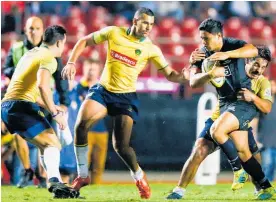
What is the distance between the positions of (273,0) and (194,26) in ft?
7.09

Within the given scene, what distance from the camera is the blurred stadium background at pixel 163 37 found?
16.3m

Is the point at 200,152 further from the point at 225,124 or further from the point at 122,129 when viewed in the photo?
the point at 122,129

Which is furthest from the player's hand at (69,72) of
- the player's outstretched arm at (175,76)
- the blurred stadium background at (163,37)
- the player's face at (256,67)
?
the blurred stadium background at (163,37)

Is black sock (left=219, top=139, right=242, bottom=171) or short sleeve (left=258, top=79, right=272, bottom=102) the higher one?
short sleeve (left=258, top=79, right=272, bottom=102)

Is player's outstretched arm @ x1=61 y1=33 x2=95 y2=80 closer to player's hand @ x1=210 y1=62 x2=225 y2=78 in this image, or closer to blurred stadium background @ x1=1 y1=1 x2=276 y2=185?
player's hand @ x1=210 y1=62 x2=225 y2=78

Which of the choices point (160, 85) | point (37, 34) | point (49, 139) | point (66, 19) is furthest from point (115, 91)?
point (66, 19)

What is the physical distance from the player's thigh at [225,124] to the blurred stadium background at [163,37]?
254 inches

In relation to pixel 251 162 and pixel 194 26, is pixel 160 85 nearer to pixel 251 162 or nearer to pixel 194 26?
pixel 194 26

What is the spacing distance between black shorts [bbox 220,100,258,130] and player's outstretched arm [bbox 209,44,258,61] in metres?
0.55

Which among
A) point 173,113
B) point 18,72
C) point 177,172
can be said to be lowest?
point 177,172

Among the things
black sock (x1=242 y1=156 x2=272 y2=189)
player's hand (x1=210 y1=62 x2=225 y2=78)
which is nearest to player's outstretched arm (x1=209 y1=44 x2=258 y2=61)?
player's hand (x1=210 y1=62 x2=225 y2=78)

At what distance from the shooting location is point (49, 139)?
9.70 m

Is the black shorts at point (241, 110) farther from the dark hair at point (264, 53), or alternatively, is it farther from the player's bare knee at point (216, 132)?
the dark hair at point (264, 53)

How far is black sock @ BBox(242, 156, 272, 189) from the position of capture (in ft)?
31.9
